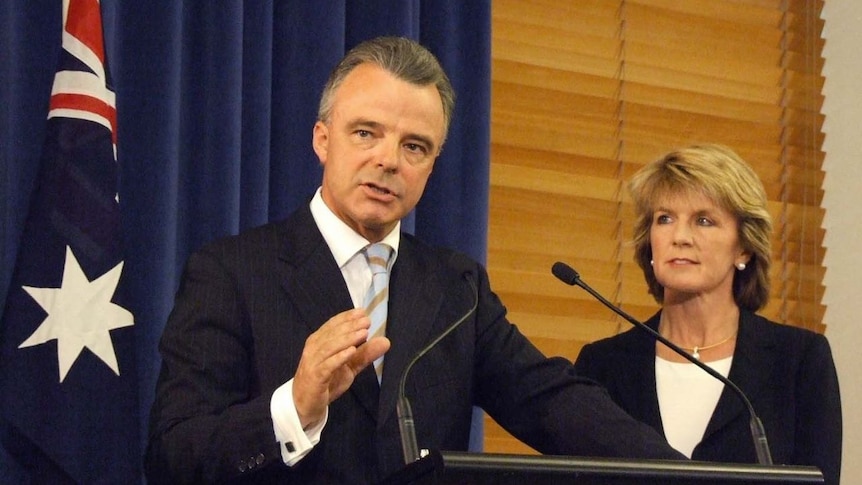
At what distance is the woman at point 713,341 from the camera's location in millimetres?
2754

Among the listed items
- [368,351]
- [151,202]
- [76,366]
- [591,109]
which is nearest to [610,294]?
[591,109]

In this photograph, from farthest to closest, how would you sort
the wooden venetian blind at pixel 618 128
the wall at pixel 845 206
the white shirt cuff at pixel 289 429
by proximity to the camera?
the wall at pixel 845 206, the wooden venetian blind at pixel 618 128, the white shirt cuff at pixel 289 429

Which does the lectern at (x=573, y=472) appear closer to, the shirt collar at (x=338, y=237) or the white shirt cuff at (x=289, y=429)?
the white shirt cuff at (x=289, y=429)

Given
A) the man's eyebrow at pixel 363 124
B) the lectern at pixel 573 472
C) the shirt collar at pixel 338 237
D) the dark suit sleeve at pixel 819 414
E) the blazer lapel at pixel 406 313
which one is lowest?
the dark suit sleeve at pixel 819 414

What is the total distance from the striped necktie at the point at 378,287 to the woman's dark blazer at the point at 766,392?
2.70ft

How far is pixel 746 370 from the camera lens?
283cm

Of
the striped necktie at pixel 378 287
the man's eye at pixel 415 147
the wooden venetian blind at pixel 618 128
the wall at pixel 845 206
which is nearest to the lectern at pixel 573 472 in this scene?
the striped necktie at pixel 378 287

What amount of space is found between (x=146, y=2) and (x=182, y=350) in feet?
3.84

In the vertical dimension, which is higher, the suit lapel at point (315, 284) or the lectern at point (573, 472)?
the suit lapel at point (315, 284)

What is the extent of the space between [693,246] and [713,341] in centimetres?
23

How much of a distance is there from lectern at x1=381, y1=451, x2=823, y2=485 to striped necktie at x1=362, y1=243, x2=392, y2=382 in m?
0.57

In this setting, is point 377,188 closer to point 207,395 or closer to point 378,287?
point 378,287

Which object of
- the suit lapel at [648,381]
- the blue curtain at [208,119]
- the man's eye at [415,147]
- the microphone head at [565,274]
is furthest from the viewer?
the suit lapel at [648,381]

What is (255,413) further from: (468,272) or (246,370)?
(468,272)
